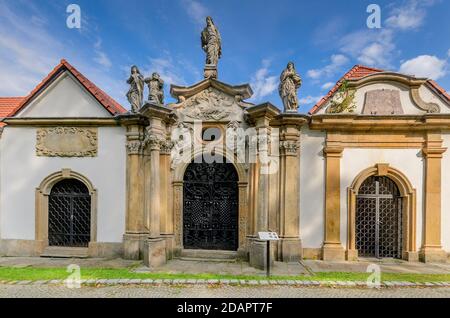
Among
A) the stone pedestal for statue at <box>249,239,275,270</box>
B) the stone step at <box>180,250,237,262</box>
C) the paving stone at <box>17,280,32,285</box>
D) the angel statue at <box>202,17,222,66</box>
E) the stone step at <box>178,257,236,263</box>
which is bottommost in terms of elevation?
the stone step at <box>178,257,236,263</box>

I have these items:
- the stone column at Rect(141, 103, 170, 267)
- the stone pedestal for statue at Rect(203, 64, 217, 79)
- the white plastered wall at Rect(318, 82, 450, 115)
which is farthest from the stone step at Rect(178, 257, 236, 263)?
the stone pedestal for statue at Rect(203, 64, 217, 79)

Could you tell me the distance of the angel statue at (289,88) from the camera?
735 centimetres

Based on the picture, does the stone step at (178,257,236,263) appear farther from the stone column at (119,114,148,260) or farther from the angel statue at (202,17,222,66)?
the angel statue at (202,17,222,66)

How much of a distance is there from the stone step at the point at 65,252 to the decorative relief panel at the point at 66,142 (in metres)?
2.91

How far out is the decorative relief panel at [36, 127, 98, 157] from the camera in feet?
25.8

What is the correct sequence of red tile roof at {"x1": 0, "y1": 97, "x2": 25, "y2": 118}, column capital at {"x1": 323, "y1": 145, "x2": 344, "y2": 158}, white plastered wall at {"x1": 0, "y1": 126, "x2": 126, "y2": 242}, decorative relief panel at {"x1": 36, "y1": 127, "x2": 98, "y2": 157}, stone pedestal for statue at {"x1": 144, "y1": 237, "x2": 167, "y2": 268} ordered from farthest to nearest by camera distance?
red tile roof at {"x1": 0, "y1": 97, "x2": 25, "y2": 118} < decorative relief panel at {"x1": 36, "y1": 127, "x2": 98, "y2": 157} < white plastered wall at {"x1": 0, "y1": 126, "x2": 126, "y2": 242} < column capital at {"x1": 323, "y1": 145, "x2": 344, "y2": 158} < stone pedestal for statue at {"x1": 144, "y1": 237, "x2": 167, "y2": 268}

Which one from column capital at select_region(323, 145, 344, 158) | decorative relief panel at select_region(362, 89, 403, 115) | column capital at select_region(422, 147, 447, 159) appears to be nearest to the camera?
column capital at select_region(422, 147, 447, 159)

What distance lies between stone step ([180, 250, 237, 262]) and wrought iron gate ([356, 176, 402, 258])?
3898 mm

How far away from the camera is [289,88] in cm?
735

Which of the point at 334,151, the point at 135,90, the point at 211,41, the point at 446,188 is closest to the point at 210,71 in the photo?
the point at 211,41

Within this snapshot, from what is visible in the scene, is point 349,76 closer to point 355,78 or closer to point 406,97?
point 355,78

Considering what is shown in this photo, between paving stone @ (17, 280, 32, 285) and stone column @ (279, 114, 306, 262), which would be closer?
paving stone @ (17, 280, 32, 285)

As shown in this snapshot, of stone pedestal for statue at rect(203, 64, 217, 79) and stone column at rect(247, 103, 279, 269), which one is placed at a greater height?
stone pedestal for statue at rect(203, 64, 217, 79)
